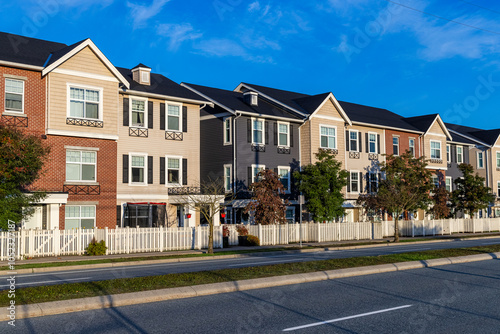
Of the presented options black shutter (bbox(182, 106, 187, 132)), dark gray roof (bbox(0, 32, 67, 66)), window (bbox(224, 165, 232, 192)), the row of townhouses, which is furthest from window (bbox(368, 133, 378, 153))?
dark gray roof (bbox(0, 32, 67, 66))

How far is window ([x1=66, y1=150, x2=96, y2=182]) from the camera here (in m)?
28.8

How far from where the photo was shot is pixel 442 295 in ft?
38.4

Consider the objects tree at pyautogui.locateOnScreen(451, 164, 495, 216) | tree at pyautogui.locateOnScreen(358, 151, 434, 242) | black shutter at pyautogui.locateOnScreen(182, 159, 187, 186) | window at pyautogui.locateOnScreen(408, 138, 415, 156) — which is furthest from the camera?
window at pyautogui.locateOnScreen(408, 138, 415, 156)

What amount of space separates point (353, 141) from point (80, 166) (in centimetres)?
2449

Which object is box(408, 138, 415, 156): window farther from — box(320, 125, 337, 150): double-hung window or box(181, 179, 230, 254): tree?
box(181, 179, 230, 254): tree

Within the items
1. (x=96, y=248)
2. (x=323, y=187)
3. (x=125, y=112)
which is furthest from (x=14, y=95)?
(x=323, y=187)

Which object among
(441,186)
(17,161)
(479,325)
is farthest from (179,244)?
(441,186)

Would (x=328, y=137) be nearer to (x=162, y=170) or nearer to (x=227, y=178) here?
(x=227, y=178)

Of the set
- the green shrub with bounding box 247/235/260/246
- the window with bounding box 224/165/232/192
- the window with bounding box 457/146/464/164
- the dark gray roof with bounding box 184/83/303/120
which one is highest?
the dark gray roof with bounding box 184/83/303/120

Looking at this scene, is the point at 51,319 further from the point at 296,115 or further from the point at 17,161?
the point at 296,115

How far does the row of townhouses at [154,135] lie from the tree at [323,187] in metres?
1.68

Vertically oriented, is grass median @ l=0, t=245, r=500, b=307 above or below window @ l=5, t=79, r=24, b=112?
below

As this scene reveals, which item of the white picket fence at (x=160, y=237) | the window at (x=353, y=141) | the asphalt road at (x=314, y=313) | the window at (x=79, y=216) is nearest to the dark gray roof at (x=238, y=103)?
the window at (x=353, y=141)

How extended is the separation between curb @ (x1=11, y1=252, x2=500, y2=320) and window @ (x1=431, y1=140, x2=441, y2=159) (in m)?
36.9
